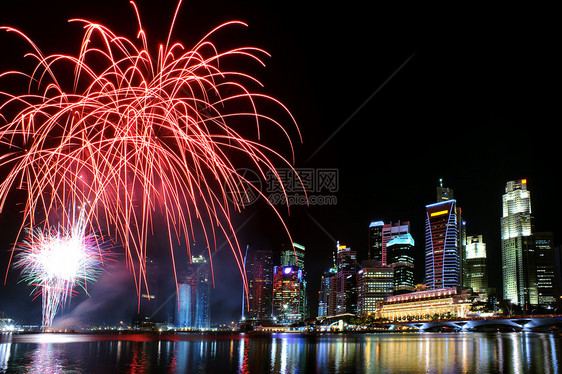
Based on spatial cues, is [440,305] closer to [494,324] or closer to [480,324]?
[480,324]

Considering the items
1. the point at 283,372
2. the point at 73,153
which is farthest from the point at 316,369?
the point at 73,153

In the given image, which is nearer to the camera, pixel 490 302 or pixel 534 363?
pixel 534 363

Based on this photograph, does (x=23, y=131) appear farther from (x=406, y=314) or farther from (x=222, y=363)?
(x=406, y=314)

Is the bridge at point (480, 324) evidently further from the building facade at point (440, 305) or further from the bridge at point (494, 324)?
the building facade at point (440, 305)

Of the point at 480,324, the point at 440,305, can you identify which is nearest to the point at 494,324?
the point at 480,324

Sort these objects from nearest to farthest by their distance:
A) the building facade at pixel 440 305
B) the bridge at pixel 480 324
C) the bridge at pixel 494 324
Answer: the bridge at pixel 494 324
the bridge at pixel 480 324
the building facade at pixel 440 305

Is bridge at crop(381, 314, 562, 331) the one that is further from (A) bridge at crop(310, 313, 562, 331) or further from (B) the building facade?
(B) the building facade

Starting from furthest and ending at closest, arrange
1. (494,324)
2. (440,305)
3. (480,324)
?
(440,305)
(480,324)
(494,324)

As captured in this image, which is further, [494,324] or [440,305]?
[440,305]

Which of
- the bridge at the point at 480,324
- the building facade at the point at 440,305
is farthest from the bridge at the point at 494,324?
the building facade at the point at 440,305

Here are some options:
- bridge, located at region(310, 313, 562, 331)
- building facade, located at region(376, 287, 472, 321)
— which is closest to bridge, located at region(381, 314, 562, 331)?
bridge, located at region(310, 313, 562, 331)

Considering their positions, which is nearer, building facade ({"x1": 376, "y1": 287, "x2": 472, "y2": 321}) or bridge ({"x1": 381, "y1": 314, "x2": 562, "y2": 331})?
bridge ({"x1": 381, "y1": 314, "x2": 562, "y2": 331})
